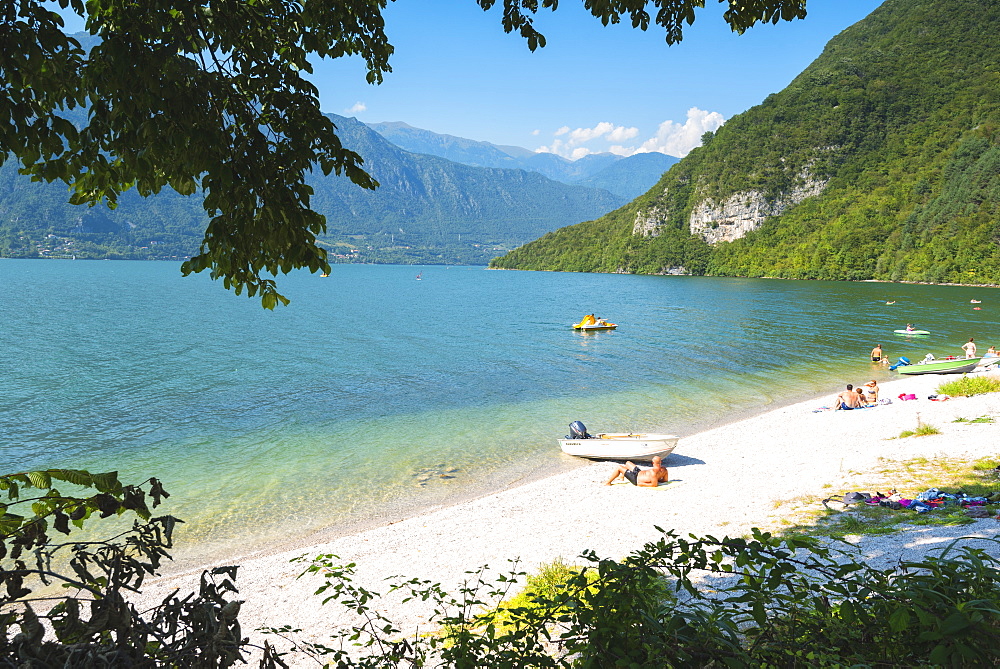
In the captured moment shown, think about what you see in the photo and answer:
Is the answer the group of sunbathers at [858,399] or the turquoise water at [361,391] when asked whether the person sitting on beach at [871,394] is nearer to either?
the group of sunbathers at [858,399]

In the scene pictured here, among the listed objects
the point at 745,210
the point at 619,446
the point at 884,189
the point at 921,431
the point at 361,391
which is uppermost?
the point at 884,189

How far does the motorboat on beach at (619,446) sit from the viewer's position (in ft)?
54.2

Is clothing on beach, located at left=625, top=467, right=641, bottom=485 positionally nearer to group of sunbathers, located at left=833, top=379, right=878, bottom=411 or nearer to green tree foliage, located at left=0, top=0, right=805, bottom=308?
group of sunbathers, located at left=833, top=379, right=878, bottom=411

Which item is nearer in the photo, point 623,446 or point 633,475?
point 633,475

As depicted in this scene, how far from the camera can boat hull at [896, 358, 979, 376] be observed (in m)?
29.0

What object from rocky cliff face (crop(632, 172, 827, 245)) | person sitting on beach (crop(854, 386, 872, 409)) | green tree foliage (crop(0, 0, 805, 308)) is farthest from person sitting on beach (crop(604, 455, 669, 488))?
rocky cliff face (crop(632, 172, 827, 245))

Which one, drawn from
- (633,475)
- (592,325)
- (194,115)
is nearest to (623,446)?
(633,475)

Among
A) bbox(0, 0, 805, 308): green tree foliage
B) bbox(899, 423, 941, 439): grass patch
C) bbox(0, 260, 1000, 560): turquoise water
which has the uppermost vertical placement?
bbox(0, 0, 805, 308): green tree foliage

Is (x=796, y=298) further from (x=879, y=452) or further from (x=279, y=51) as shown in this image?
(x=279, y=51)

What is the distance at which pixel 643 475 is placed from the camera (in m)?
15.0

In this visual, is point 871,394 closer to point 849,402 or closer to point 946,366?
point 849,402

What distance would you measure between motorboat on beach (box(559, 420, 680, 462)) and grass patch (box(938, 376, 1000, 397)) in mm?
11585

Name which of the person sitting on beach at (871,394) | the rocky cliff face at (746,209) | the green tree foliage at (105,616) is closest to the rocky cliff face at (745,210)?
the rocky cliff face at (746,209)

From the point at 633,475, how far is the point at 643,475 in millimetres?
397
